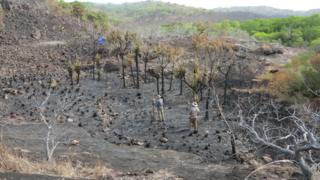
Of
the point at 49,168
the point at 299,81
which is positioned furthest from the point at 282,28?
the point at 49,168

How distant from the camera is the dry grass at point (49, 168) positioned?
68.0ft

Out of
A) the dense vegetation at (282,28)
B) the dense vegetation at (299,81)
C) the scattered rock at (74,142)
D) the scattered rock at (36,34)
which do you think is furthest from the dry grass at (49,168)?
the dense vegetation at (282,28)

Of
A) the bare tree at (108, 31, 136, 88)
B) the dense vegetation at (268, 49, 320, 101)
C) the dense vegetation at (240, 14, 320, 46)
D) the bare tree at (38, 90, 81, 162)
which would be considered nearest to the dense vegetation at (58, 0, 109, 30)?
the bare tree at (108, 31, 136, 88)

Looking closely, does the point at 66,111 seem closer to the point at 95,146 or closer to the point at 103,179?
the point at 95,146

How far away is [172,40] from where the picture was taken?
5488cm

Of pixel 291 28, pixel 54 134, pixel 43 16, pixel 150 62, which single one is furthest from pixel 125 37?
pixel 291 28

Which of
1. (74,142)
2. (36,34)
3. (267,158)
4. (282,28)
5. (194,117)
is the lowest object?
(282,28)

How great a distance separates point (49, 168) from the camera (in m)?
21.1

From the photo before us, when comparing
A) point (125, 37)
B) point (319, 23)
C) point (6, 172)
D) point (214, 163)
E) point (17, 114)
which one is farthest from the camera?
point (319, 23)

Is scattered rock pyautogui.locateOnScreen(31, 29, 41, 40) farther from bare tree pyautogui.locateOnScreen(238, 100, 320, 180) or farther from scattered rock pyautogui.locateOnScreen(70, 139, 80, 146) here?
scattered rock pyautogui.locateOnScreen(70, 139, 80, 146)

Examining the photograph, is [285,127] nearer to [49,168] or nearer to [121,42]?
[49,168]

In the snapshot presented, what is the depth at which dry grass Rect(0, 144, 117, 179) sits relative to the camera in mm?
20719

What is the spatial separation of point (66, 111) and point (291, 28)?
5036 centimetres

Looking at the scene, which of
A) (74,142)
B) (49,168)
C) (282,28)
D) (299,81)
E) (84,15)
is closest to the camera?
(49,168)
